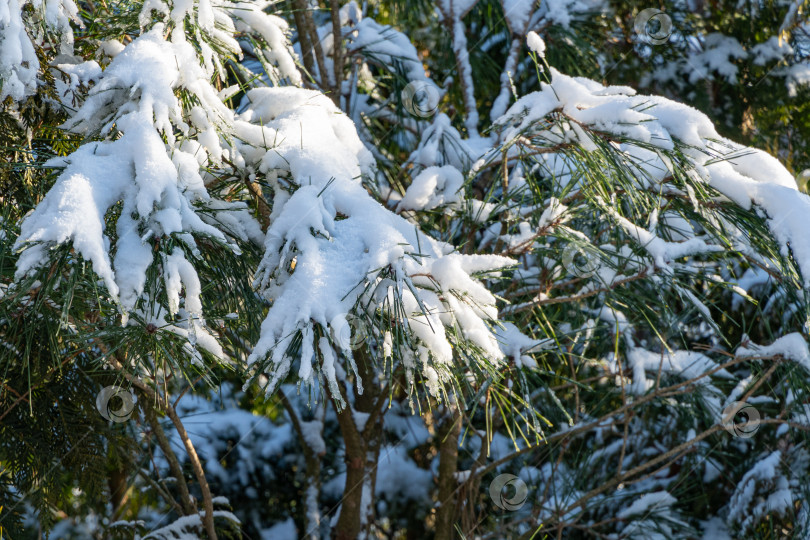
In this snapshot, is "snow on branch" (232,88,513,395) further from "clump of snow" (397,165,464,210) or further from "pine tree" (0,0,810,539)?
"clump of snow" (397,165,464,210)

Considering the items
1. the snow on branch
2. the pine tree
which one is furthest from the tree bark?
the snow on branch

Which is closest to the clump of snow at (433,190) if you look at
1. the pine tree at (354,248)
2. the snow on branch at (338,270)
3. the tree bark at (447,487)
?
the pine tree at (354,248)

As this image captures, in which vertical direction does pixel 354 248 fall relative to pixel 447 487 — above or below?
above

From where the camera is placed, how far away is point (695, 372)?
2.17m

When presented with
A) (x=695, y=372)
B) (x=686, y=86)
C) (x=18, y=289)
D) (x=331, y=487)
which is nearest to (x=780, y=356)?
(x=695, y=372)

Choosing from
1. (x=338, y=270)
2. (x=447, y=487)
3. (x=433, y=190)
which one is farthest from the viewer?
(x=447, y=487)

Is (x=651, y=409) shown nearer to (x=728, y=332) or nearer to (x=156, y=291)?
(x=728, y=332)

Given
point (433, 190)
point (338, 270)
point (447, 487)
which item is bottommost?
point (447, 487)

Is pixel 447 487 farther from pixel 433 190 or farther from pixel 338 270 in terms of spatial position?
pixel 338 270

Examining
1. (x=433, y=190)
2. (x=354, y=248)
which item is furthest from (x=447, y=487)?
(x=354, y=248)

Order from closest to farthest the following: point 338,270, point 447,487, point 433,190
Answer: point 338,270 < point 433,190 < point 447,487

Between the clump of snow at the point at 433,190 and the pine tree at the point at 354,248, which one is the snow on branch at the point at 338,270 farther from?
the clump of snow at the point at 433,190

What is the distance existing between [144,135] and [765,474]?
225 cm

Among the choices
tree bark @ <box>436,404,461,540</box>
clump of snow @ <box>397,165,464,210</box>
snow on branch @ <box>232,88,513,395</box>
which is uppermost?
snow on branch @ <box>232,88,513,395</box>
